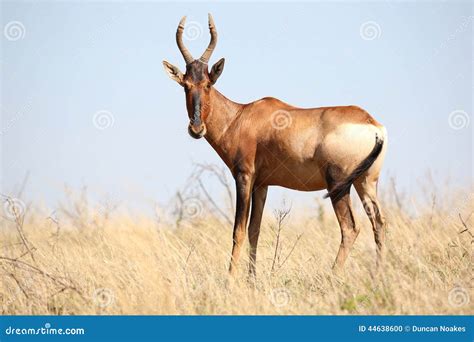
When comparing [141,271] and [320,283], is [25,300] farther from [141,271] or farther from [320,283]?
[320,283]

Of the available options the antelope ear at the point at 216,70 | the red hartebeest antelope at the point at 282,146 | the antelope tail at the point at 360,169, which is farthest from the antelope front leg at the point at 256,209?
the antelope ear at the point at 216,70

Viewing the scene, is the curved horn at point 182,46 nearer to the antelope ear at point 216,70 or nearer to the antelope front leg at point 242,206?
the antelope ear at point 216,70

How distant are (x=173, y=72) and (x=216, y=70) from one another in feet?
2.09

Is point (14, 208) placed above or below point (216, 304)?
above

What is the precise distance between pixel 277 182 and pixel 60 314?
3425 millimetres

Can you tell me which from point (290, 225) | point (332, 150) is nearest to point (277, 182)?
point (332, 150)

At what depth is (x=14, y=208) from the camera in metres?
7.85

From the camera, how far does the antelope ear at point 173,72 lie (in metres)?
9.13

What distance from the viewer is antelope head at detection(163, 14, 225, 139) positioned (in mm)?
8664

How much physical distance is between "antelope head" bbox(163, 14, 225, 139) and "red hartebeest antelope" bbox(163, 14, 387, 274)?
13 millimetres

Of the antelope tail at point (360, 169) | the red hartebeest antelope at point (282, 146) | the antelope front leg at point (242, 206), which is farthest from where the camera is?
the antelope front leg at point (242, 206)

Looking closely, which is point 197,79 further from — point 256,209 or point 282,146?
point 256,209

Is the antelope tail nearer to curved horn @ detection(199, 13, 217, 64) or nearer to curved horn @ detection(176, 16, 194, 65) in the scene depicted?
curved horn @ detection(199, 13, 217, 64)

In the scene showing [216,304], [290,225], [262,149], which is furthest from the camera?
[290,225]
